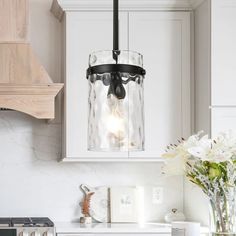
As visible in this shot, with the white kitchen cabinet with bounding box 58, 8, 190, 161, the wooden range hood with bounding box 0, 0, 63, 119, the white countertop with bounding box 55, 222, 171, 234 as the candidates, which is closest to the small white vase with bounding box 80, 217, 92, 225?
the white countertop with bounding box 55, 222, 171, 234

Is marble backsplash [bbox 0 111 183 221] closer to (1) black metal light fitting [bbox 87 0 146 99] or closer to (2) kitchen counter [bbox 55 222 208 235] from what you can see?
(2) kitchen counter [bbox 55 222 208 235]

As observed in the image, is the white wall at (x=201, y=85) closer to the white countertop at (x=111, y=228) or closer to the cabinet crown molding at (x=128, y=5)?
the cabinet crown molding at (x=128, y=5)

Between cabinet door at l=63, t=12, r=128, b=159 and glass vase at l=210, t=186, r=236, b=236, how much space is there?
1.90 m

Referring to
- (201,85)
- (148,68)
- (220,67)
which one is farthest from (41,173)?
(220,67)

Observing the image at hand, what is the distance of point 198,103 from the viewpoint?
3902mm


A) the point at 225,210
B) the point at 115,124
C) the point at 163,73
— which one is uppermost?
the point at 163,73

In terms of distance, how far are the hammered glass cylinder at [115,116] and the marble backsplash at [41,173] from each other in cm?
231

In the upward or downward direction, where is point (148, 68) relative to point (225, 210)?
upward

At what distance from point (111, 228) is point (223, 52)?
1.27 m

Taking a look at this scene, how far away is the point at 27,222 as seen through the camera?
12.2ft

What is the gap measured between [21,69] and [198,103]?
44.9 inches

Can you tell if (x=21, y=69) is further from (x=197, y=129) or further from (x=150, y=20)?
(x=197, y=129)

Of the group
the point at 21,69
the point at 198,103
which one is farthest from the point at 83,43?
the point at 198,103

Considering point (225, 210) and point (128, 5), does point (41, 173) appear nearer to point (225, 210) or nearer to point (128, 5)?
point (128, 5)
